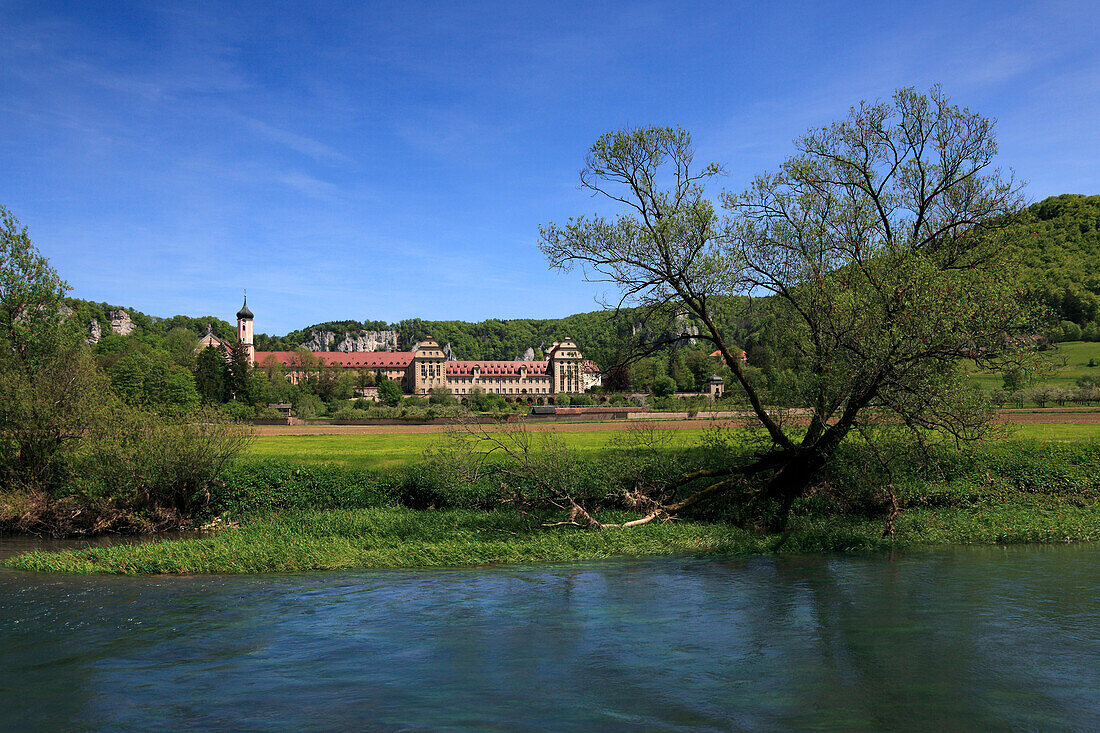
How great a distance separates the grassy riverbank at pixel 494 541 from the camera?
1864cm

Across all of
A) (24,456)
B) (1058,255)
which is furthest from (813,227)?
(1058,255)

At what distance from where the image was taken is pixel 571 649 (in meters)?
11.9

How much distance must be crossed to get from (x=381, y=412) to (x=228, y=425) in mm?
59607

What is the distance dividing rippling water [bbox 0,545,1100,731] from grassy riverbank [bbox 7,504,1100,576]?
1081 millimetres

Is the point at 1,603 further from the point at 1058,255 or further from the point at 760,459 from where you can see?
the point at 1058,255

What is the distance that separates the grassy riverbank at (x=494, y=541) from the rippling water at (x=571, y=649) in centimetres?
108

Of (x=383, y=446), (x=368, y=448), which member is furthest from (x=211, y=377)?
(x=368, y=448)

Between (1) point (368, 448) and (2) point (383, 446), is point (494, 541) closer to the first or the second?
(1) point (368, 448)

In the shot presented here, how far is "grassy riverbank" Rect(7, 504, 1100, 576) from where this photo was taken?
61.2ft

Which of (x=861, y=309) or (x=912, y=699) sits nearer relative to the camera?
(x=912, y=699)

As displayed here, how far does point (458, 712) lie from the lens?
9.53m

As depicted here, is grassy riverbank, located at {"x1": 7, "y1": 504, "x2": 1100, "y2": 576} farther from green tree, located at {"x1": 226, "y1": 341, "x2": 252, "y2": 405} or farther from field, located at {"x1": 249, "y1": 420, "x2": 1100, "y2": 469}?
green tree, located at {"x1": 226, "y1": 341, "x2": 252, "y2": 405}

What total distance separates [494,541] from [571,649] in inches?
335

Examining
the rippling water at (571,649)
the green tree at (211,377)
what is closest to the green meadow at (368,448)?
the rippling water at (571,649)
